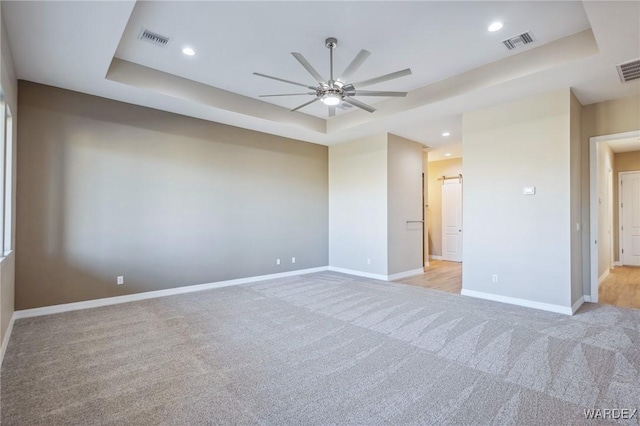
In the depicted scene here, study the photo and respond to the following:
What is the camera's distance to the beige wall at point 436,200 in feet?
30.9

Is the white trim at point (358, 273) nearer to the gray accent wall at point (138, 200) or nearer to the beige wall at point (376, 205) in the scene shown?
the beige wall at point (376, 205)

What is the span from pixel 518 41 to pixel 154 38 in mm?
4183

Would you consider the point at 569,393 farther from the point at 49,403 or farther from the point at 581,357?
the point at 49,403

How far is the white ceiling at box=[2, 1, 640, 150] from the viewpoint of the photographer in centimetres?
292

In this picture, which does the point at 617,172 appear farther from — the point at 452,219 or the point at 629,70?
the point at 629,70

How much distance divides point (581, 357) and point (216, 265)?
17.2 ft

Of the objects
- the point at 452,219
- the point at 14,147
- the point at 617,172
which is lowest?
the point at 452,219

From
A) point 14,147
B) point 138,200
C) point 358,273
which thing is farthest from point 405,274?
point 14,147

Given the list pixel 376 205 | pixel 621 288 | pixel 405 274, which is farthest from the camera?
pixel 405 274

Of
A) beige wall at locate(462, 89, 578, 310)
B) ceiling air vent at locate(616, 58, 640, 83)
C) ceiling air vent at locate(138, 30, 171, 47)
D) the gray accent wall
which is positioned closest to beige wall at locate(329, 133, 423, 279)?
the gray accent wall

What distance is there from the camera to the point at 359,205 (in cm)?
689

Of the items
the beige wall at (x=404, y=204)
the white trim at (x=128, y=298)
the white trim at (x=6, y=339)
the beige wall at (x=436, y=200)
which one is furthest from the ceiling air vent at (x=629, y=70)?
the white trim at (x=6, y=339)

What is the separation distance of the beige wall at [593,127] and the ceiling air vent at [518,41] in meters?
2.16

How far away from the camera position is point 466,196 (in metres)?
5.10
